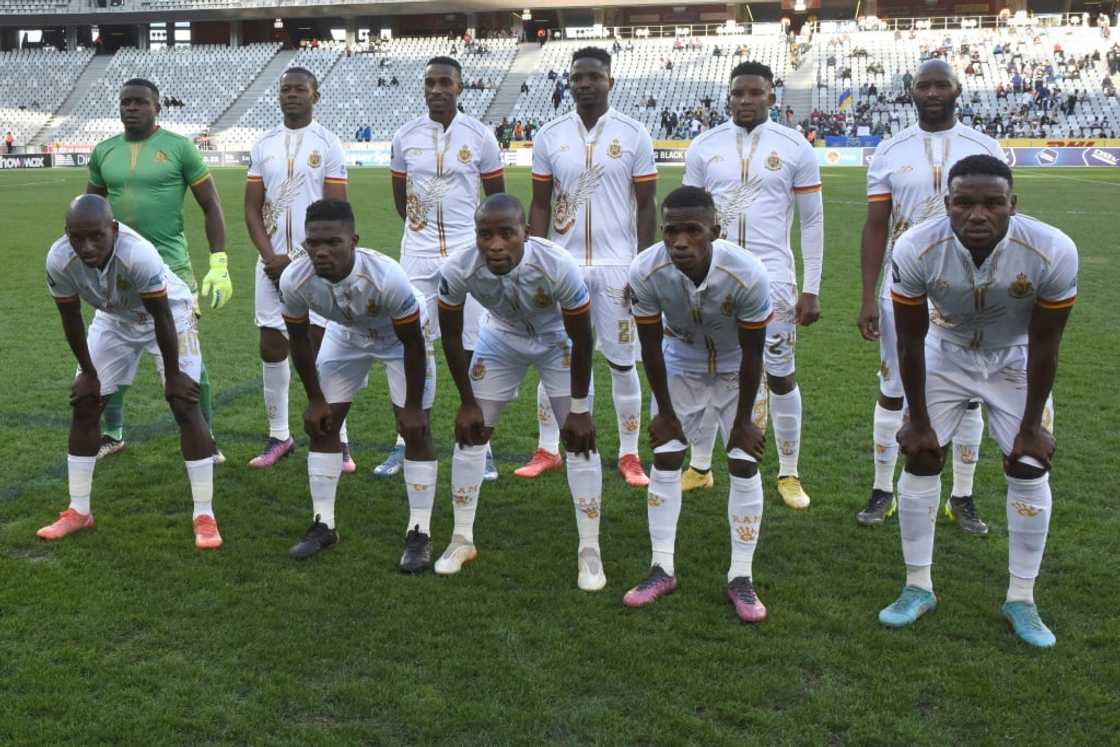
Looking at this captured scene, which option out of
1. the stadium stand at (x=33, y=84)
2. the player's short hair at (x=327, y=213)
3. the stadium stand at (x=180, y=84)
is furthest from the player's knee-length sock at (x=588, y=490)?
the stadium stand at (x=33, y=84)

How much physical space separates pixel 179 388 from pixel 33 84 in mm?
60166

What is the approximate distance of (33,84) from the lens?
2233 inches

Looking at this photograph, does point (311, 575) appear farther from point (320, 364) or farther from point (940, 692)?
point (940, 692)

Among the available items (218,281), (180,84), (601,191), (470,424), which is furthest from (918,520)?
(180,84)

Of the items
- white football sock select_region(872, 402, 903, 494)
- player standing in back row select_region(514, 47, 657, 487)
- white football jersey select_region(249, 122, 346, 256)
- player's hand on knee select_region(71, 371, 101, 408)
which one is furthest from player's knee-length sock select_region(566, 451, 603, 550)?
white football jersey select_region(249, 122, 346, 256)

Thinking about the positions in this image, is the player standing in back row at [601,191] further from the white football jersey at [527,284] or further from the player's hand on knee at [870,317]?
the player's hand on knee at [870,317]

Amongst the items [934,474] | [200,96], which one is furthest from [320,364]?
[200,96]

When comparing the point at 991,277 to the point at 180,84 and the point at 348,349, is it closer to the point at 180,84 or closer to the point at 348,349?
the point at 348,349

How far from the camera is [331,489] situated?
543 cm

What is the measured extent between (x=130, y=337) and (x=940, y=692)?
436 cm

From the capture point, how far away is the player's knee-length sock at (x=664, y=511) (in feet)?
15.9

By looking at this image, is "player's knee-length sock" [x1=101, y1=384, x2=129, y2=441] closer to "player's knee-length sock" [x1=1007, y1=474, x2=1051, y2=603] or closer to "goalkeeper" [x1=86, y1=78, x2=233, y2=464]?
"goalkeeper" [x1=86, y1=78, x2=233, y2=464]

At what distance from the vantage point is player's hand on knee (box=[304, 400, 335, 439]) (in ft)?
16.7

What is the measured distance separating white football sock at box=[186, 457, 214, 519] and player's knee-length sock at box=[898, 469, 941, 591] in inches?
137
